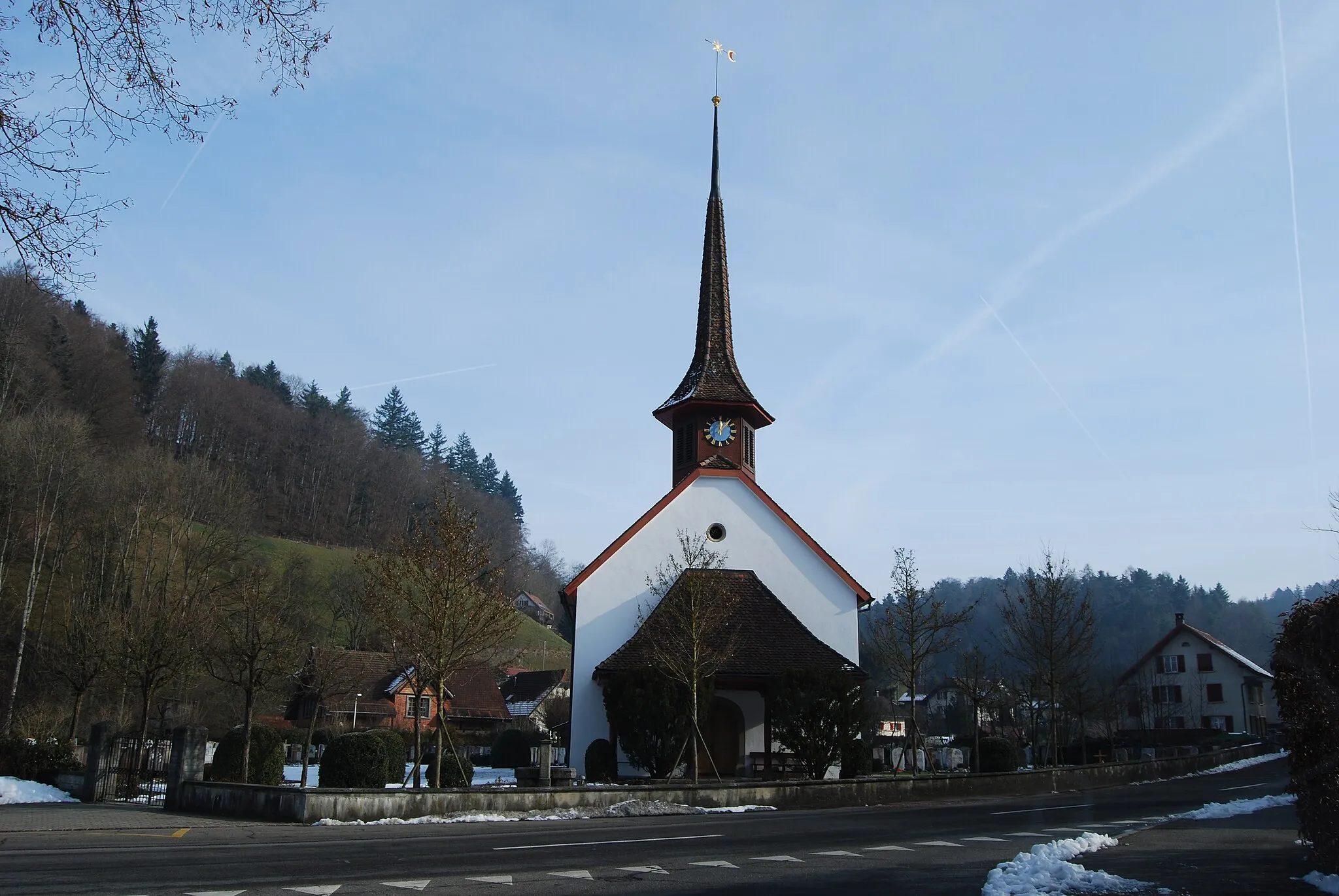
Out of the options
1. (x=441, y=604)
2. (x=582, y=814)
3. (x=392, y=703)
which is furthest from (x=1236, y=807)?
(x=392, y=703)

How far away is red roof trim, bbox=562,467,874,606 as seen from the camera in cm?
3114

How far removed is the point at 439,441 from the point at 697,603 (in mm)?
111706

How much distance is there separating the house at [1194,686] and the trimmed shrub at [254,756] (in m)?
58.0

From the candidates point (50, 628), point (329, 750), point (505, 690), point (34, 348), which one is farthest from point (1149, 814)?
point (505, 690)

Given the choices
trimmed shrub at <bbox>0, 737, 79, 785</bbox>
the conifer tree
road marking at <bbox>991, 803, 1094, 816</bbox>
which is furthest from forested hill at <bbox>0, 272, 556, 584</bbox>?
road marking at <bbox>991, 803, 1094, 816</bbox>

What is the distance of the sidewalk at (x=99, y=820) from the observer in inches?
593

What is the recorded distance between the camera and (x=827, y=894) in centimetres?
899

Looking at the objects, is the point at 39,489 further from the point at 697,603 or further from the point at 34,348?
the point at 697,603

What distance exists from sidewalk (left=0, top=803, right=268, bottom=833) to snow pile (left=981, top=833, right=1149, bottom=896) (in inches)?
470

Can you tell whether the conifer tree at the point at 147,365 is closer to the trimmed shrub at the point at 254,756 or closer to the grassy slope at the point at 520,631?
the grassy slope at the point at 520,631

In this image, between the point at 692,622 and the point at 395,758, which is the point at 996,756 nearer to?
the point at 692,622

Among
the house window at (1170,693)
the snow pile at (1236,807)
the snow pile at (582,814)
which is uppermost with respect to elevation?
the house window at (1170,693)

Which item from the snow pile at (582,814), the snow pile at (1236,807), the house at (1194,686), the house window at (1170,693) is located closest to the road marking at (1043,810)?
the snow pile at (1236,807)

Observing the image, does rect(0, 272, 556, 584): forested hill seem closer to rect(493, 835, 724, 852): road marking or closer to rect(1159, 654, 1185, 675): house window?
rect(493, 835, 724, 852): road marking
